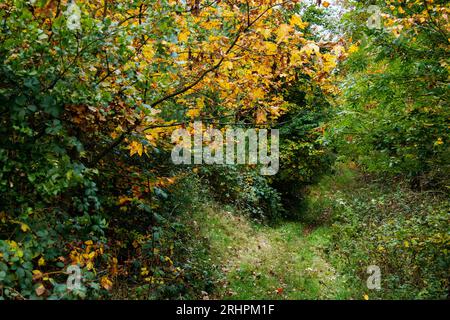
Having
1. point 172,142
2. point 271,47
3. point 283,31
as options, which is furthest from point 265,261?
point 283,31

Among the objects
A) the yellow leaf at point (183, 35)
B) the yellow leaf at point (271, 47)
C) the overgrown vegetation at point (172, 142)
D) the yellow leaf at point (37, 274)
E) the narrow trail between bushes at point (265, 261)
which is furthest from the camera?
the narrow trail between bushes at point (265, 261)

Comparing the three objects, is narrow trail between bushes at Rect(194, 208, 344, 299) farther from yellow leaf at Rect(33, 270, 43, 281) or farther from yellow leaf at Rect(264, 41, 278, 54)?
yellow leaf at Rect(264, 41, 278, 54)

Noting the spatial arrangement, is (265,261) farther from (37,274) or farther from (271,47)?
(37,274)

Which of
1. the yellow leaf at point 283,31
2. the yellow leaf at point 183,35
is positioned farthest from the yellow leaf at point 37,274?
the yellow leaf at point 283,31

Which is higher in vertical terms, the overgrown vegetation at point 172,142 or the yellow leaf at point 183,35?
the yellow leaf at point 183,35

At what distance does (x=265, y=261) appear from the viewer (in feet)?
29.3

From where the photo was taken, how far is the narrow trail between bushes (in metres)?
7.20

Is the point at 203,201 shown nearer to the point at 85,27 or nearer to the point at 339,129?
the point at 339,129

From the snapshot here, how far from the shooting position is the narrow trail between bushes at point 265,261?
720 cm

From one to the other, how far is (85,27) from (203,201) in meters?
7.10

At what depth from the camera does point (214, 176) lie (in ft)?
39.8

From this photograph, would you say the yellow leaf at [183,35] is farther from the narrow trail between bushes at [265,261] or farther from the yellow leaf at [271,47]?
the narrow trail between bushes at [265,261]

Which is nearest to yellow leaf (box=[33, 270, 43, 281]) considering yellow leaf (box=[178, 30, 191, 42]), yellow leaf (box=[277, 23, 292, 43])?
yellow leaf (box=[178, 30, 191, 42])
